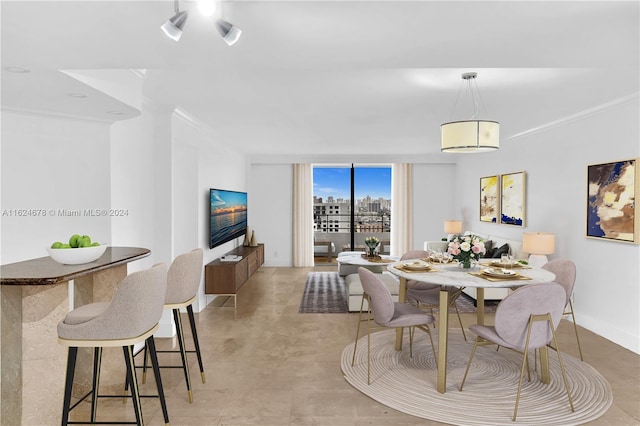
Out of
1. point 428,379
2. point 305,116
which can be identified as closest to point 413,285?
point 428,379

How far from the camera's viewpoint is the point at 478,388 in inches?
120

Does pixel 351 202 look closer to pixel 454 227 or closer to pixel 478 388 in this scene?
pixel 454 227

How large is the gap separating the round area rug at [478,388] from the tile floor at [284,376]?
0.11m

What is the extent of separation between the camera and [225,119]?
5.00 m

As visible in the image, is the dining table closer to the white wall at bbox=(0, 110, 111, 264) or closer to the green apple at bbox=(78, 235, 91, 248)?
the green apple at bbox=(78, 235, 91, 248)

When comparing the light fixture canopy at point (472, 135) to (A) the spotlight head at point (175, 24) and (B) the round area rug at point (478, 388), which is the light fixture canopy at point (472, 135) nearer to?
(B) the round area rug at point (478, 388)

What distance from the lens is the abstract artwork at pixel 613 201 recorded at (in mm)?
3801

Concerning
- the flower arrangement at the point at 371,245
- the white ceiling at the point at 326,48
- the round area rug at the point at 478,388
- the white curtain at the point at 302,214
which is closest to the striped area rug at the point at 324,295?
the flower arrangement at the point at 371,245

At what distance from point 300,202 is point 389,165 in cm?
223

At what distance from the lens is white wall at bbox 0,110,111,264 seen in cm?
294

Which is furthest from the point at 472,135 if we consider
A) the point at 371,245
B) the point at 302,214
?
the point at 302,214

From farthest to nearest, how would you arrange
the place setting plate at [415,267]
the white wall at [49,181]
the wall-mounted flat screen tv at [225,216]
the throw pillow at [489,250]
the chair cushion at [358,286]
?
the throw pillow at [489,250] < the wall-mounted flat screen tv at [225,216] < the chair cushion at [358,286] < the place setting plate at [415,267] < the white wall at [49,181]

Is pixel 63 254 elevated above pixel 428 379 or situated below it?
above

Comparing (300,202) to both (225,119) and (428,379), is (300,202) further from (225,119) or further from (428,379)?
(428,379)
